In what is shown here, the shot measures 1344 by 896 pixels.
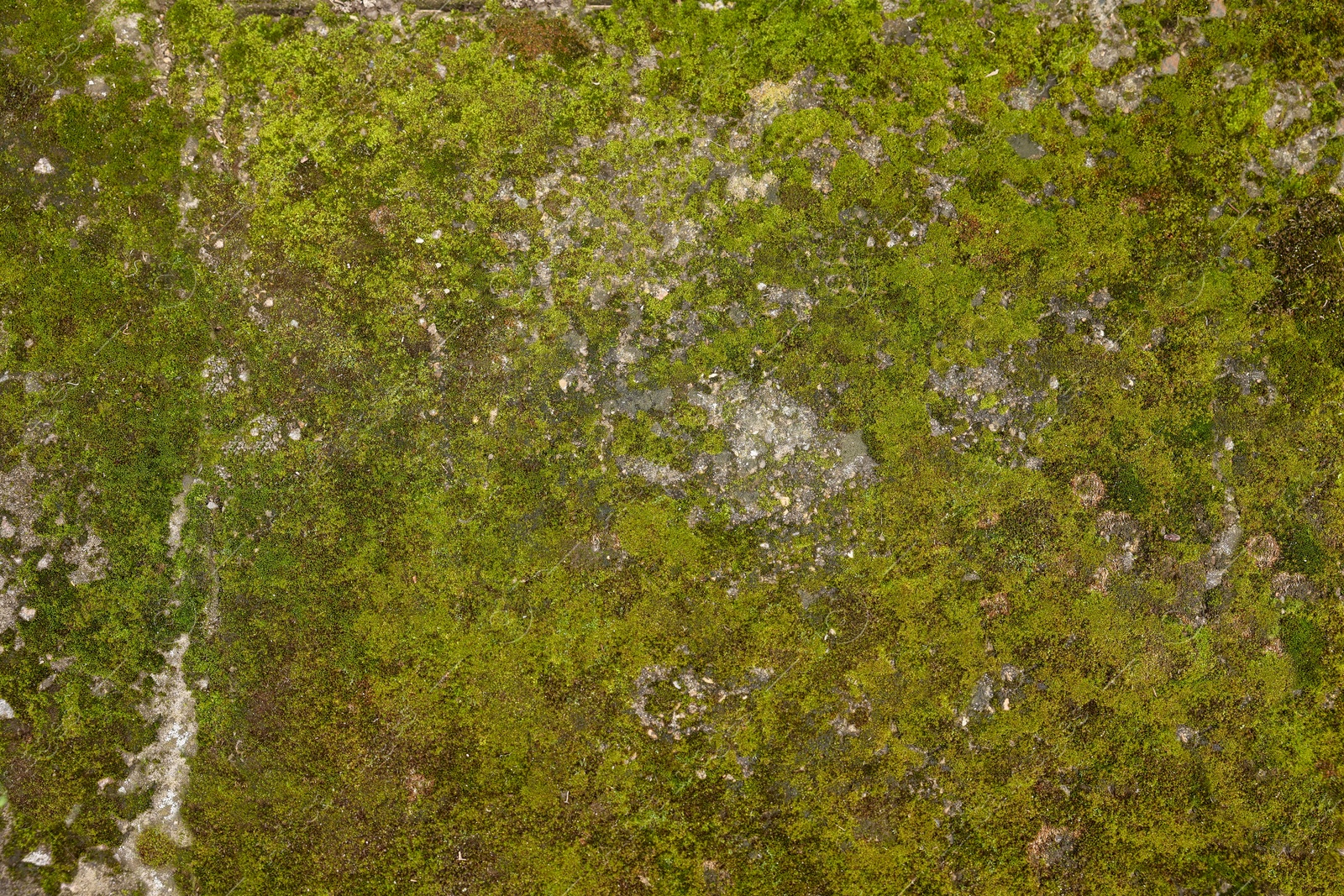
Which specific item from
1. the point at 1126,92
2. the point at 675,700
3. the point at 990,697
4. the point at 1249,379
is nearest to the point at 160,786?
the point at 675,700

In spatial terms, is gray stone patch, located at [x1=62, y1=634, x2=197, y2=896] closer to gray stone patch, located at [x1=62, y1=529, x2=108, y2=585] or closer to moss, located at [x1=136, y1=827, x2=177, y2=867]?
moss, located at [x1=136, y1=827, x2=177, y2=867]

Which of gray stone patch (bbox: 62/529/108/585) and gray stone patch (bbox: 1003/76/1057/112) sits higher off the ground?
gray stone patch (bbox: 1003/76/1057/112)

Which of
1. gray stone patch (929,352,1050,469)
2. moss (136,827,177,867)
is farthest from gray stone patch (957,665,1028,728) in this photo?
moss (136,827,177,867)

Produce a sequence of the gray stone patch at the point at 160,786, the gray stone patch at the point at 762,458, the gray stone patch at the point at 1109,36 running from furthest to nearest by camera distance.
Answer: the gray stone patch at the point at 1109,36 → the gray stone patch at the point at 762,458 → the gray stone patch at the point at 160,786

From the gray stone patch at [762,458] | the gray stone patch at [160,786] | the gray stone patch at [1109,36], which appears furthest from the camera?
the gray stone patch at [1109,36]

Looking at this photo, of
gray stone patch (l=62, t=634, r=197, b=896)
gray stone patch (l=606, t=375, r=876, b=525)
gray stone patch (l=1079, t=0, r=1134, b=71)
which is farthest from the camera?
gray stone patch (l=1079, t=0, r=1134, b=71)

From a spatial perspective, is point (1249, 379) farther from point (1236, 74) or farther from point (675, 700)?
point (675, 700)

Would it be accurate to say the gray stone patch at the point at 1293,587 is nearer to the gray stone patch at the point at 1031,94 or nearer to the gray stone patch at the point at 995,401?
the gray stone patch at the point at 995,401

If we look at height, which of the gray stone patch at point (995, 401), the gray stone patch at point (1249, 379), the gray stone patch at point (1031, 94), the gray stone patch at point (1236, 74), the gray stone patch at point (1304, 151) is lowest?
the gray stone patch at point (995, 401)

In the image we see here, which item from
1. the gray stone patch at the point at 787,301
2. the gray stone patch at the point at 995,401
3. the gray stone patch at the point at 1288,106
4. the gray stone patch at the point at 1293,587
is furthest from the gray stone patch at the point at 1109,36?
the gray stone patch at the point at 1293,587

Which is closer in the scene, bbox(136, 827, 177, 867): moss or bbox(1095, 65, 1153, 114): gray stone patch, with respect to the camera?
bbox(136, 827, 177, 867): moss
